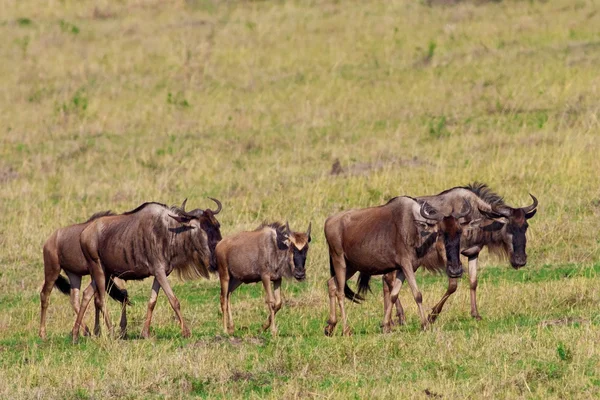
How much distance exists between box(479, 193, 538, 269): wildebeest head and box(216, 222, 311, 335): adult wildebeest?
2.15 meters

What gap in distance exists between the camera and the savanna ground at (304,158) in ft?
32.5

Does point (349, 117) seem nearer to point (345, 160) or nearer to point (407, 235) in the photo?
point (345, 160)

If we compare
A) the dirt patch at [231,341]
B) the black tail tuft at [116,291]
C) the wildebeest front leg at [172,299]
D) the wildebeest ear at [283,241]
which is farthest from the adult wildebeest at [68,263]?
the dirt patch at [231,341]

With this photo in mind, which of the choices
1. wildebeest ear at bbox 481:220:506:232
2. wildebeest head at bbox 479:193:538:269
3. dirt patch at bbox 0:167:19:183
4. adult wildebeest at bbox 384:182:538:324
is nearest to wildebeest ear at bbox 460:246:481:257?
adult wildebeest at bbox 384:182:538:324

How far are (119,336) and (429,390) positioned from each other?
12.7 ft

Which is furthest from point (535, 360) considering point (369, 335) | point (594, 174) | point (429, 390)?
point (594, 174)

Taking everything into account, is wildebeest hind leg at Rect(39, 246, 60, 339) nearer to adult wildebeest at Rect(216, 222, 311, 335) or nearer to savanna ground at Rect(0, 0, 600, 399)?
savanna ground at Rect(0, 0, 600, 399)

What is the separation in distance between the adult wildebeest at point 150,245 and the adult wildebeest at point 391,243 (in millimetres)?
1296

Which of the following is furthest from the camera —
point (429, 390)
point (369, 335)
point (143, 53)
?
point (143, 53)

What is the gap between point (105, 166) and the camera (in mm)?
22016

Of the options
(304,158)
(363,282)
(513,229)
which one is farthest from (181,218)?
(304,158)

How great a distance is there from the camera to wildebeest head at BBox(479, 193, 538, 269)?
1335 centimetres

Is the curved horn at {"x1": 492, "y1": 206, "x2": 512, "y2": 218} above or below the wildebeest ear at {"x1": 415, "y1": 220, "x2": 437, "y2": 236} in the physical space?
below

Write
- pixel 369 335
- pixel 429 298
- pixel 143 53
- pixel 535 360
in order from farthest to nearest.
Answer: pixel 143 53, pixel 429 298, pixel 369 335, pixel 535 360
